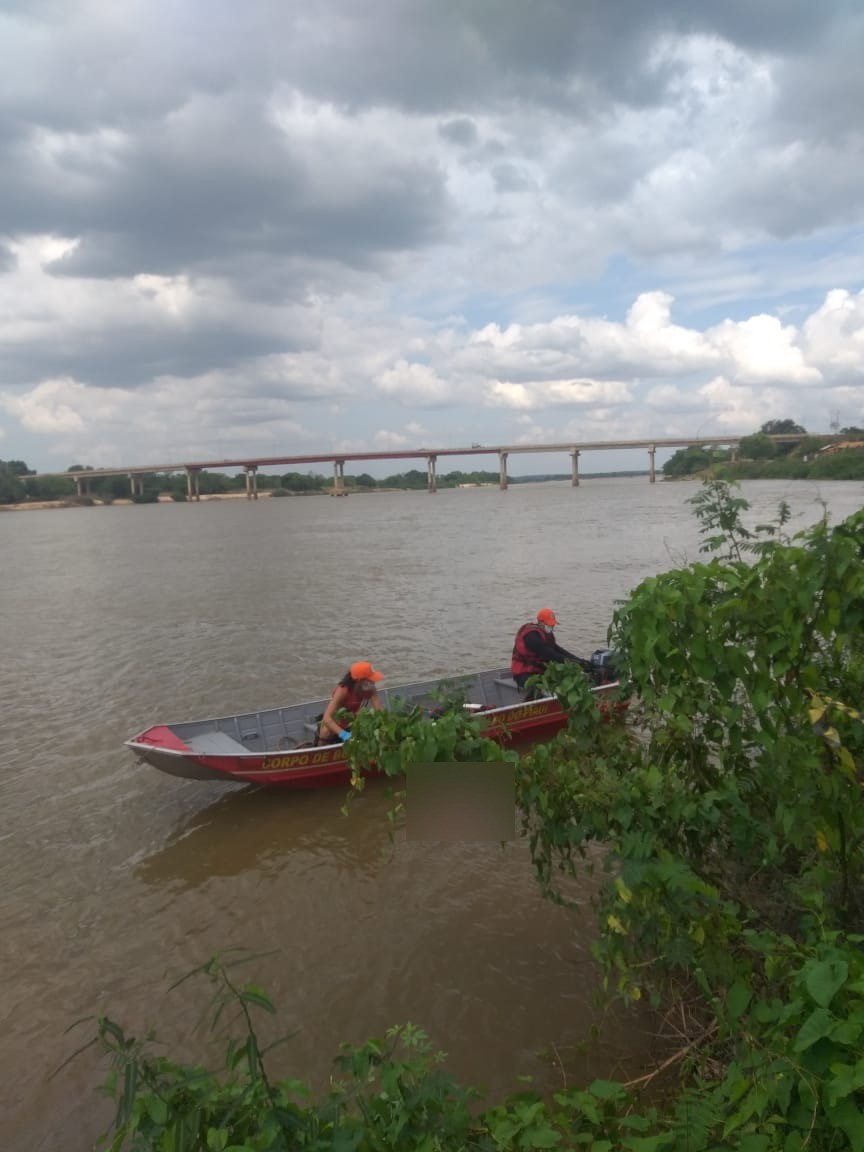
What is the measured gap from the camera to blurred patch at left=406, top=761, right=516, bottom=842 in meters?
4.05

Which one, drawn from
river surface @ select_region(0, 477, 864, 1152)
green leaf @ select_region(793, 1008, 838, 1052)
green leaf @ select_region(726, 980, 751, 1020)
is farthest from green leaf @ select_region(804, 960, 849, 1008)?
river surface @ select_region(0, 477, 864, 1152)

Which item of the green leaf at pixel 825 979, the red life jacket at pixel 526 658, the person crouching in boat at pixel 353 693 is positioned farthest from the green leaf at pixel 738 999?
the red life jacket at pixel 526 658

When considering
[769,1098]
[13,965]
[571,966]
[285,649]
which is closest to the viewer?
[769,1098]

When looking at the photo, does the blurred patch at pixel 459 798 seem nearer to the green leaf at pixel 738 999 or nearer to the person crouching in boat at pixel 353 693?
the green leaf at pixel 738 999

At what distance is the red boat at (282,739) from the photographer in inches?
359

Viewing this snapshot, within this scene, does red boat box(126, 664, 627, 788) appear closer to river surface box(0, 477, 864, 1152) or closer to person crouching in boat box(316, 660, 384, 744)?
person crouching in boat box(316, 660, 384, 744)

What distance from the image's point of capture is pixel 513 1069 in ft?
16.9

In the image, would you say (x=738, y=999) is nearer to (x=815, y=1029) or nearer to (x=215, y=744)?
(x=815, y=1029)

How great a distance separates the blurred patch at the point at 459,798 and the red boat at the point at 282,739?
3767 mm

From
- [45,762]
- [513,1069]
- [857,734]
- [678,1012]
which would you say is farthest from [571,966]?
[45,762]

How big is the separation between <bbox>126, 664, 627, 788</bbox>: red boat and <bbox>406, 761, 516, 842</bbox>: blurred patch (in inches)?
148

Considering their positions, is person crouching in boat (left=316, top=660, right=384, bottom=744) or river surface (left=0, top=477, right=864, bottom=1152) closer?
river surface (left=0, top=477, right=864, bottom=1152)

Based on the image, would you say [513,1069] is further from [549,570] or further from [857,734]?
[549,570]

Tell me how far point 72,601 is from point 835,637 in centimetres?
2978
